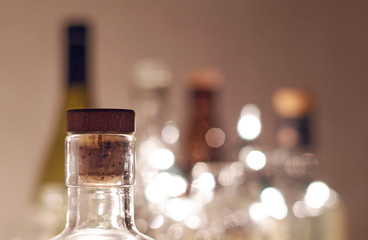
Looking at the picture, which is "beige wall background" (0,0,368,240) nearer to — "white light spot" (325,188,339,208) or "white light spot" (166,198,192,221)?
"white light spot" (325,188,339,208)

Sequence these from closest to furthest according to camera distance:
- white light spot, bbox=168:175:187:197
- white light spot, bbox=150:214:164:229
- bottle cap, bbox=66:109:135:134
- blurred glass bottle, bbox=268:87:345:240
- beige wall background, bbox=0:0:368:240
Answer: bottle cap, bbox=66:109:135:134 → white light spot, bbox=150:214:164:229 → white light spot, bbox=168:175:187:197 → blurred glass bottle, bbox=268:87:345:240 → beige wall background, bbox=0:0:368:240

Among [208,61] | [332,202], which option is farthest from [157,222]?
[208,61]

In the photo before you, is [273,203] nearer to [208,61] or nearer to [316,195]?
[316,195]

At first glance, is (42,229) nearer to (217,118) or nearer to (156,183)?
(156,183)

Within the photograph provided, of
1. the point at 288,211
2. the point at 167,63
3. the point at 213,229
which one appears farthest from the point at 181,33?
the point at 213,229

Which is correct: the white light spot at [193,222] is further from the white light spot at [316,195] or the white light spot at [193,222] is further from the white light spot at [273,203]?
the white light spot at [316,195]

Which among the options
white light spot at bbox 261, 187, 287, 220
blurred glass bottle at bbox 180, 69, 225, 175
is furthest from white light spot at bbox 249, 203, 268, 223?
blurred glass bottle at bbox 180, 69, 225, 175
